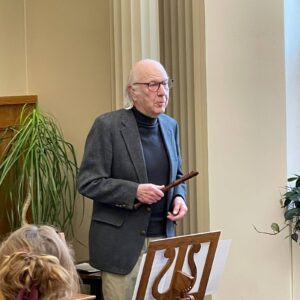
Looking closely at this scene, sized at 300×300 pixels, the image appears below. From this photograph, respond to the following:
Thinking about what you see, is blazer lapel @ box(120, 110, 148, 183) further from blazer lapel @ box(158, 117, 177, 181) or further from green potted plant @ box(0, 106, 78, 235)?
green potted plant @ box(0, 106, 78, 235)

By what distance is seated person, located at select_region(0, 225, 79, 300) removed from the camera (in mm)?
1665

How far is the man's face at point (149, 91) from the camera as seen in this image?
2.62 metres

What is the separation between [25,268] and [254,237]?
75.7 inches

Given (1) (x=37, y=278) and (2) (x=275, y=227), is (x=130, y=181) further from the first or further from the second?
(2) (x=275, y=227)

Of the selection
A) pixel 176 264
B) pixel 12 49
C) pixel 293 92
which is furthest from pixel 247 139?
pixel 12 49

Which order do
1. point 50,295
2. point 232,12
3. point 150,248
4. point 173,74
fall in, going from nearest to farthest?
1. point 50,295
2. point 150,248
3. point 232,12
4. point 173,74

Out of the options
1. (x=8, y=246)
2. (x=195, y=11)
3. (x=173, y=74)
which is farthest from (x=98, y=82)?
(x=8, y=246)

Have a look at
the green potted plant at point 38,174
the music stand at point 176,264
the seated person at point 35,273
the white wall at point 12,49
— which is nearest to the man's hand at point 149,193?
the music stand at point 176,264

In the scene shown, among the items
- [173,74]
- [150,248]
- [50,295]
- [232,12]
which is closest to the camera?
[50,295]

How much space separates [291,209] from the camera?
3.35 metres

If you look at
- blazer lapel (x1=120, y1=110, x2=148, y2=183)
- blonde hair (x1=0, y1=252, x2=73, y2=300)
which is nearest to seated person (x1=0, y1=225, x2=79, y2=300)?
blonde hair (x1=0, y1=252, x2=73, y2=300)

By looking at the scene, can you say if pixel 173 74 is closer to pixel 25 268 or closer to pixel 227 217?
pixel 227 217

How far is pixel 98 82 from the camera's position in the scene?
12.4 ft

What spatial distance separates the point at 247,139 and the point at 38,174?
106 centimetres
